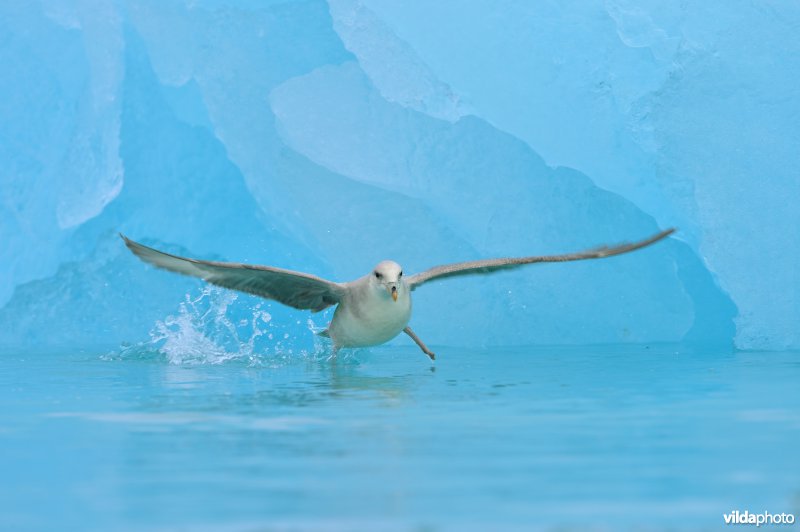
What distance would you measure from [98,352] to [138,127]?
4595mm

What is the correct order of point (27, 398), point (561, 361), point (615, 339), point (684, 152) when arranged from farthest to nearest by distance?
1. point (615, 339)
2. point (684, 152)
3. point (561, 361)
4. point (27, 398)

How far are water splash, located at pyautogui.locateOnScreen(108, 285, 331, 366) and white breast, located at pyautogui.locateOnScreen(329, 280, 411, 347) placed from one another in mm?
3187

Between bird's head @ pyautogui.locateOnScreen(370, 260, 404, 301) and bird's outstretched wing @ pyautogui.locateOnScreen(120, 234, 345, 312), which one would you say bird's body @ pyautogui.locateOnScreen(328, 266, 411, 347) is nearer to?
bird's head @ pyautogui.locateOnScreen(370, 260, 404, 301)

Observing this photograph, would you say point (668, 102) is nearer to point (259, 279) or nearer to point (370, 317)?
point (370, 317)

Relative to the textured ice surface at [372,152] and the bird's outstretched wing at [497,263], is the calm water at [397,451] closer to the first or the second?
the bird's outstretched wing at [497,263]

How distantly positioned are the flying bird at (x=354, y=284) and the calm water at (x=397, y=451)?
55 cm

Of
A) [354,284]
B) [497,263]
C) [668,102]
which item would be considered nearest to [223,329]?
[354,284]

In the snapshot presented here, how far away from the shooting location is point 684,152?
15.1 metres

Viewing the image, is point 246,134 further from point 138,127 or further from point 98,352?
point 98,352

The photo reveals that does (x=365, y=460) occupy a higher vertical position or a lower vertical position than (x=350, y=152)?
lower

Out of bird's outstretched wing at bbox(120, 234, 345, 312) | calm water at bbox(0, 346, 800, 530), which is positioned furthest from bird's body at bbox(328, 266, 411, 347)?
calm water at bbox(0, 346, 800, 530)

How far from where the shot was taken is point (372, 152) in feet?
53.5

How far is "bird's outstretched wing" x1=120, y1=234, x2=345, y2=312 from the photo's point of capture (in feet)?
30.1

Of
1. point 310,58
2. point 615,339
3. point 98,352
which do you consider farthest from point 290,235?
point 615,339
